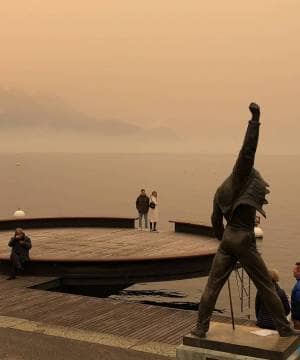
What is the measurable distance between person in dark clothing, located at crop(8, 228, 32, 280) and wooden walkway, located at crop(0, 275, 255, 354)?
7.23 ft

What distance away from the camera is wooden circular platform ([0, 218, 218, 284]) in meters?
18.3

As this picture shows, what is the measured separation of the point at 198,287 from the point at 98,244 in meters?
4.31

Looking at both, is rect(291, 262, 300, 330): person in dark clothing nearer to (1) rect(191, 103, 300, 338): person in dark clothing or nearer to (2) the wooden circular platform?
(1) rect(191, 103, 300, 338): person in dark clothing

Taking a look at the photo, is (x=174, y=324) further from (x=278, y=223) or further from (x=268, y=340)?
(x=278, y=223)

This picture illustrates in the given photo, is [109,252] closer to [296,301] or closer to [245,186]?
[296,301]

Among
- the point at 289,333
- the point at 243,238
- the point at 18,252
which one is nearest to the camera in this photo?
the point at 289,333

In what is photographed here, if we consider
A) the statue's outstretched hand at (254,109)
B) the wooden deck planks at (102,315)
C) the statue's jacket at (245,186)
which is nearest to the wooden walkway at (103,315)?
the wooden deck planks at (102,315)

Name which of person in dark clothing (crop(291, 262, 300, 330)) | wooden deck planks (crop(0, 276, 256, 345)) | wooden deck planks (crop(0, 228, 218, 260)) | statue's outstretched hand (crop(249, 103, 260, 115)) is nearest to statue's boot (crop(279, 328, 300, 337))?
person in dark clothing (crop(291, 262, 300, 330))

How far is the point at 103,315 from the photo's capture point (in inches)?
508

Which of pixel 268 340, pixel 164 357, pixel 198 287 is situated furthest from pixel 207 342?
pixel 198 287

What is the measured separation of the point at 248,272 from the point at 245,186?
4.24 ft

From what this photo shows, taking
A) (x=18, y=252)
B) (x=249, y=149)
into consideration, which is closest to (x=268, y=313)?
(x=249, y=149)

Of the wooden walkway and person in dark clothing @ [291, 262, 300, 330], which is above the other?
person in dark clothing @ [291, 262, 300, 330]

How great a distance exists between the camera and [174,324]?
40.0 feet
